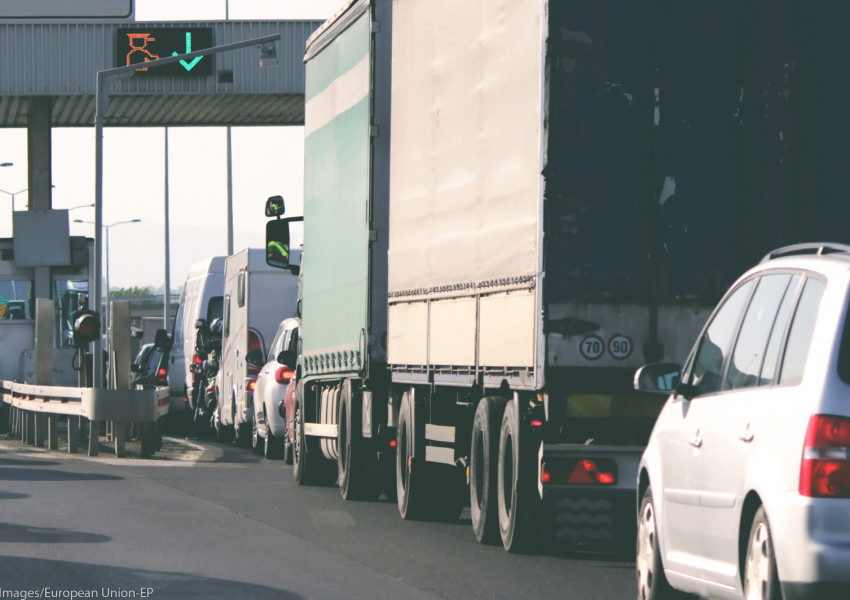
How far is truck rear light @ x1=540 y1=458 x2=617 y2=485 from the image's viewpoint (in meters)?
11.1

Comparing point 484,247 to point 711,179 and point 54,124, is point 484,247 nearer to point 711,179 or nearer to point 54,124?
point 711,179

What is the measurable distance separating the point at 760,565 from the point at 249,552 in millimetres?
5692

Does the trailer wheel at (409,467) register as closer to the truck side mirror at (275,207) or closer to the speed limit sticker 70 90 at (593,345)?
the speed limit sticker 70 90 at (593,345)

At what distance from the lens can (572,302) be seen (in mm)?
10883

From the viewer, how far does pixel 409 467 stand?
47.5 feet

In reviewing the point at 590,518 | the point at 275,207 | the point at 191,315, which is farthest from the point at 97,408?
the point at 590,518

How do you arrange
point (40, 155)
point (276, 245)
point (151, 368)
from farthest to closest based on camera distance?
point (40, 155), point (151, 368), point (276, 245)

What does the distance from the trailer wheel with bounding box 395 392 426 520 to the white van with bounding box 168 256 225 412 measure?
1668 cm

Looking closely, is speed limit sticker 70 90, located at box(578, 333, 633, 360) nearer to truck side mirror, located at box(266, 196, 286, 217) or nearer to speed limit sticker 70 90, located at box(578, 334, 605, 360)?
speed limit sticker 70 90, located at box(578, 334, 605, 360)

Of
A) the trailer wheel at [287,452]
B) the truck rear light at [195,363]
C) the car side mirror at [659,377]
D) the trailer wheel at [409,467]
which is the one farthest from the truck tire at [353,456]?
the truck rear light at [195,363]

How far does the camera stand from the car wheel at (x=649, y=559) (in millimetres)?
8531

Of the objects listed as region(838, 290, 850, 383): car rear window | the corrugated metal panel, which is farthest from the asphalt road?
the corrugated metal panel

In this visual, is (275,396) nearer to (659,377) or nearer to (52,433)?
(52,433)

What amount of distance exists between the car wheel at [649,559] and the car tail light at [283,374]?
14.2 metres
